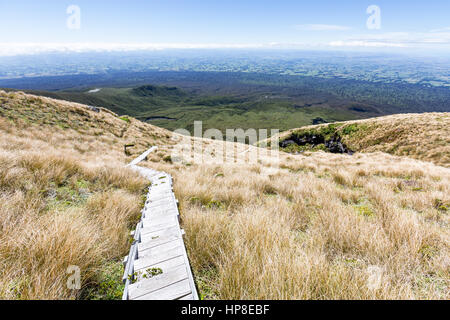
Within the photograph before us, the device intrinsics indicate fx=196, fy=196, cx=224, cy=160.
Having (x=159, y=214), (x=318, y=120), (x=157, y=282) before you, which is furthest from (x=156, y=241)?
(x=318, y=120)

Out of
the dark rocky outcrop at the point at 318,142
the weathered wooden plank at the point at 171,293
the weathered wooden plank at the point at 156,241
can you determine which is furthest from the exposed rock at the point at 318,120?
the weathered wooden plank at the point at 171,293

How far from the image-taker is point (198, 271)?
2.61 metres

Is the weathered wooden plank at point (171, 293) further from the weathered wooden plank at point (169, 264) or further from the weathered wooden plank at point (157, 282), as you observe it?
the weathered wooden plank at point (169, 264)

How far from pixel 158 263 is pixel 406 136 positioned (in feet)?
126

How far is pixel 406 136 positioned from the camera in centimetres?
2878

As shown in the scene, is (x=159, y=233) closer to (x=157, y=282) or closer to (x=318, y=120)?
(x=157, y=282)

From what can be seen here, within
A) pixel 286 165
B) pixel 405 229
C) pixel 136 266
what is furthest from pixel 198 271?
pixel 286 165

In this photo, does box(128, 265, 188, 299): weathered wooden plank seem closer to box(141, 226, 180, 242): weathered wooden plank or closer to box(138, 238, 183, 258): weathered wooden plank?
box(138, 238, 183, 258): weathered wooden plank

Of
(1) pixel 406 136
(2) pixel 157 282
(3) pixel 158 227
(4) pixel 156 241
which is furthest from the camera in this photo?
(1) pixel 406 136

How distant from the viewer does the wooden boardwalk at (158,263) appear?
2207 mm

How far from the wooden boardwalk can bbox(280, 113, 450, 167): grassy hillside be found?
1082 inches

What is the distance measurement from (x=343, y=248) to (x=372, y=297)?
1105mm

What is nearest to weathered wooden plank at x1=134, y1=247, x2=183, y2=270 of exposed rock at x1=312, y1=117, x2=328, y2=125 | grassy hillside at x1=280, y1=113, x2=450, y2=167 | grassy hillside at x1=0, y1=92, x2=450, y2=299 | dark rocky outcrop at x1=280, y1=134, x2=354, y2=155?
grassy hillside at x1=0, y1=92, x2=450, y2=299
